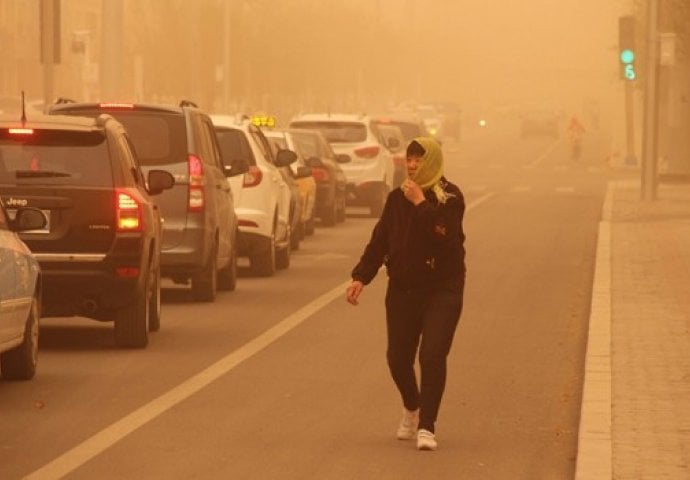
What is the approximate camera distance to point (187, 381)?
1518cm

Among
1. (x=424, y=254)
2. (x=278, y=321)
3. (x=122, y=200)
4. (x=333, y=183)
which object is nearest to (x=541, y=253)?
(x=333, y=183)

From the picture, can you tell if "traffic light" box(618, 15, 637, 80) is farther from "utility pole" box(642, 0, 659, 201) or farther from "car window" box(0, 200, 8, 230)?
"car window" box(0, 200, 8, 230)

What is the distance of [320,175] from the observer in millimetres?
35406

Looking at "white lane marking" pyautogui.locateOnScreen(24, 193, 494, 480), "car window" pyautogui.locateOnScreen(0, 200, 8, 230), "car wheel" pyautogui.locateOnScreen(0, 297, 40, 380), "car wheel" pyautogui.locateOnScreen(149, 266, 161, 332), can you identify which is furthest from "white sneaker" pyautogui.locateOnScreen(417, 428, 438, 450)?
"car wheel" pyautogui.locateOnScreen(149, 266, 161, 332)

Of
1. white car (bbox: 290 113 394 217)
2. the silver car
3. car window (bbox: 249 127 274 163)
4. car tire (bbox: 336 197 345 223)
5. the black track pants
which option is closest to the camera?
the black track pants

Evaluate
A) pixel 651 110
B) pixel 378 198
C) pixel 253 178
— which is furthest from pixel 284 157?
pixel 651 110

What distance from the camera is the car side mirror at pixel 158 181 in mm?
18609

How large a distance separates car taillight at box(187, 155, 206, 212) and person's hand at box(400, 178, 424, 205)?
880cm

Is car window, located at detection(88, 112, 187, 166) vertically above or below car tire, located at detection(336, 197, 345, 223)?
above

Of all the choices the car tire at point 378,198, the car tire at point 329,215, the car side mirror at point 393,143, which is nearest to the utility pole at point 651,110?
the car side mirror at point 393,143

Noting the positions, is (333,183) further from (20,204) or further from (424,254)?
(424,254)

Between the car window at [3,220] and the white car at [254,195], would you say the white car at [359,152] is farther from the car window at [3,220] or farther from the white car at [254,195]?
the car window at [3,220]

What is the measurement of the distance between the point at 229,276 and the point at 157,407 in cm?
957

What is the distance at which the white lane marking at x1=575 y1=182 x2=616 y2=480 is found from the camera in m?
11.2
